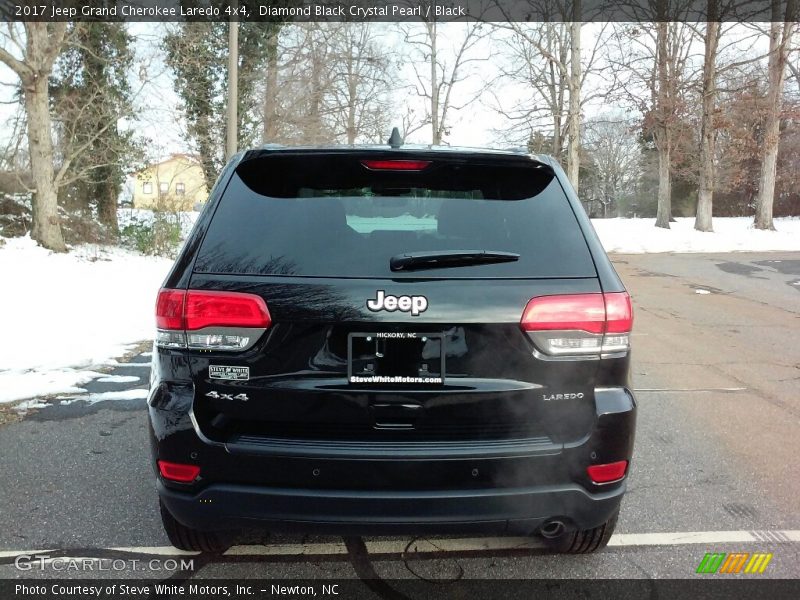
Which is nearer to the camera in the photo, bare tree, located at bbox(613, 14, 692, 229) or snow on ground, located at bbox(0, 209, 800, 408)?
snow on ground, located at bbox(0, 209, 800, 408)

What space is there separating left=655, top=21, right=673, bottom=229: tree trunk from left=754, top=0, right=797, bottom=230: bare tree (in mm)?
3915

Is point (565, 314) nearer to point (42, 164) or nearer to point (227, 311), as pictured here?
point (227, 311)

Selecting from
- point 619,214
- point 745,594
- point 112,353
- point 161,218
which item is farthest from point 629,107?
point 619,214

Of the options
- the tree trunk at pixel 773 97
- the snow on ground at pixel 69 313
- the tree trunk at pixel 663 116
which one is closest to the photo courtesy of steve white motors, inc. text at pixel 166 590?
the snow on ground at pixel 69 313

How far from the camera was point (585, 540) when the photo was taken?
8.73ft

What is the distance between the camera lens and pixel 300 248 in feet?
7.47

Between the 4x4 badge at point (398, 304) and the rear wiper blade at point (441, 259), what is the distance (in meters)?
0.12

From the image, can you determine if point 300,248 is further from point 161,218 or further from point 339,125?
point 339,125

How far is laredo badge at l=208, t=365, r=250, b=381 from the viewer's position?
218 centimetres

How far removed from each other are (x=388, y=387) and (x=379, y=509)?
433 mm

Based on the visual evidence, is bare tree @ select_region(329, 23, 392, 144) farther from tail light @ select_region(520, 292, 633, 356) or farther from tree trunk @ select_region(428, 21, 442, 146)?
tail light @ select_region(520, 292, 633, 356)

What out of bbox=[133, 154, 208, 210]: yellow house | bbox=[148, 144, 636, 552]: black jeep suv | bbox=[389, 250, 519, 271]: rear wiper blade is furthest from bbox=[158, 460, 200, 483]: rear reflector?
bbox=[133, 154, 208, 210]: yellow house

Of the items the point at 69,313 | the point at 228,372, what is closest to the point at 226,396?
the point at 228,372

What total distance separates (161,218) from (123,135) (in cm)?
360
